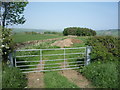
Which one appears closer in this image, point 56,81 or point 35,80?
point 56,81

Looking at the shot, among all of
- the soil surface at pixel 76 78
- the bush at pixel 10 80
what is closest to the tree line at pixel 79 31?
the soil surface at pixel 76 78

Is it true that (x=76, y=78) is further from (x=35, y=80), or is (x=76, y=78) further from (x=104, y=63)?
(x=35, y=80)

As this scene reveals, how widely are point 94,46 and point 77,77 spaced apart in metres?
1.47

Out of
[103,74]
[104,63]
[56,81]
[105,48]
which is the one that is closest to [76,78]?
[56,81]

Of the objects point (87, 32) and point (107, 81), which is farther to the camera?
point (87, 32)

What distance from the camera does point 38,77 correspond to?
4371mm

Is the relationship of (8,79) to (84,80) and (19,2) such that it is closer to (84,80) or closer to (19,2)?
(84,80)

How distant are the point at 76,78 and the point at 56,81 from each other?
0.82 metres

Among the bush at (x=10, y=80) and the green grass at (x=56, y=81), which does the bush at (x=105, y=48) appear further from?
the bush at (x=10, y=80)

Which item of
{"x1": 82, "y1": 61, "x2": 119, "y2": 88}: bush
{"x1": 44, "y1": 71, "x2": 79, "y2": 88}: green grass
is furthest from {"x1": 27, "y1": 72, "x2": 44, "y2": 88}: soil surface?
{"x1": 82, "y1": 61, "x2": 119, "y2": 88}: bush

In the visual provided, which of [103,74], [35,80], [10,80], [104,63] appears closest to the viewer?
[10,80]

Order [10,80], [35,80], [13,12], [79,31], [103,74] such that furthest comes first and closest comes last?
[79,31], [13,12], [35,80], [103,74], [10,80]

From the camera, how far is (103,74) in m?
3.91

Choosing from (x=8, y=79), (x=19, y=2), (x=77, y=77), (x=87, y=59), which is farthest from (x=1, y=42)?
(x=19, y=2)
